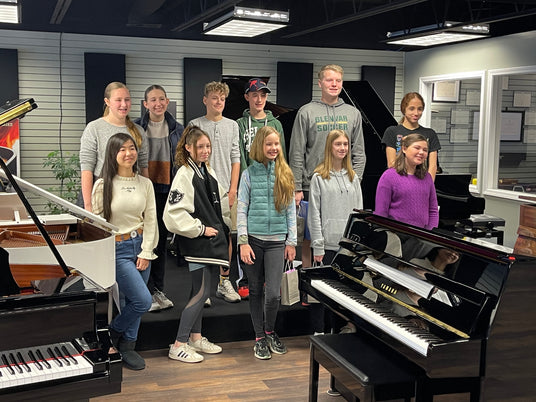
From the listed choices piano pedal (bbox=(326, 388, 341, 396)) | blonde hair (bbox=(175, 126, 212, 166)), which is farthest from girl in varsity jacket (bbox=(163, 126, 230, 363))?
piano pedal (bbox=(326, 388, 341, 396))

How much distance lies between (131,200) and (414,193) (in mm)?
1811

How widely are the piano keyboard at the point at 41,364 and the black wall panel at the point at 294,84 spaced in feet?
25.3

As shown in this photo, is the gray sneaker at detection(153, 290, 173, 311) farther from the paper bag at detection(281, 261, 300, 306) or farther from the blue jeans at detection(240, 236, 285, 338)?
the paper bag at detection(281, 261, 300, 306)

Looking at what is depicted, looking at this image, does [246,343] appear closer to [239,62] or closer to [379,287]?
[379,287]

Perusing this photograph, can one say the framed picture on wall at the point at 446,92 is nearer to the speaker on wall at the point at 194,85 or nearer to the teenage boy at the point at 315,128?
the speaker on wall at the point at 194,85

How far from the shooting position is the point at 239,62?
9648 millimetres

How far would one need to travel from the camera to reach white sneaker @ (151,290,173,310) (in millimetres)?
4695

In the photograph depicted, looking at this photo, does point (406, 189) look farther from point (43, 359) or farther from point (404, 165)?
point (43, 359)

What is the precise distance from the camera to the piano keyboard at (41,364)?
2197 millimetres

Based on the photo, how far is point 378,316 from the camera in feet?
9.67

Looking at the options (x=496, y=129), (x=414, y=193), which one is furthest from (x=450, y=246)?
(x=496, y=129)

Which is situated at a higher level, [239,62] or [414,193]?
[239,62]

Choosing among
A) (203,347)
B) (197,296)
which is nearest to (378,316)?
(197,296)

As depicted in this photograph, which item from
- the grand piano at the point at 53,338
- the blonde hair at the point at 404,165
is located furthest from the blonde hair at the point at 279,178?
the grand piano at the point at 53,338
